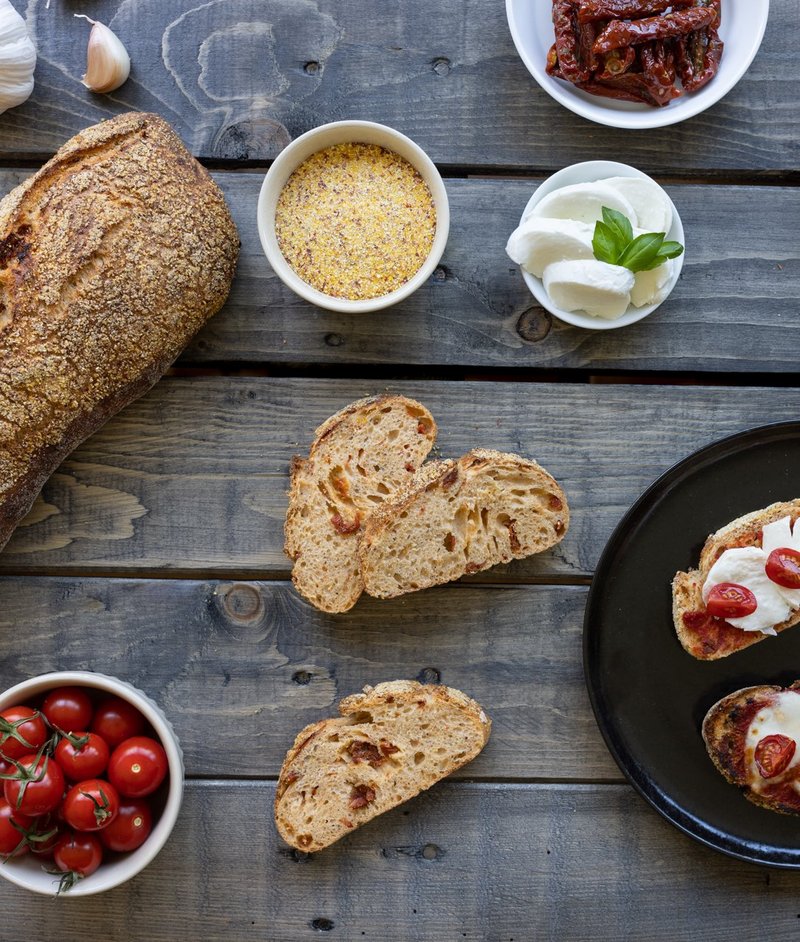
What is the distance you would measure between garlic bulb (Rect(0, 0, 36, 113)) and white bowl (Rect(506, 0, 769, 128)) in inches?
38.0

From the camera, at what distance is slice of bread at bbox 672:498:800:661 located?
1726mm

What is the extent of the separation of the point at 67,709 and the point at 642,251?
53.0 inches

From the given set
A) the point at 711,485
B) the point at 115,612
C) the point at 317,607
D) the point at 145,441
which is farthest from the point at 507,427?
the point at 115,612

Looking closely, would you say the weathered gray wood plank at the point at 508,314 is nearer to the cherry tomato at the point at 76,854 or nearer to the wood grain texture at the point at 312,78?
the wood grain texture at the point at 312,78

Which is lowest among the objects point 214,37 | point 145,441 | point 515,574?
point 515,574

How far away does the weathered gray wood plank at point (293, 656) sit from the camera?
1822 millimetres

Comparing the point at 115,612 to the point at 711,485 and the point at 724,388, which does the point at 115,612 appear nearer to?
the point at 711,485

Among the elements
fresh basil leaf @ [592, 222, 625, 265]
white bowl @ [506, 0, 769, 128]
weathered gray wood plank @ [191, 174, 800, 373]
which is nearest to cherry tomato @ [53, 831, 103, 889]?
weathered gray wood plank @ [191, 174, 800, 373]

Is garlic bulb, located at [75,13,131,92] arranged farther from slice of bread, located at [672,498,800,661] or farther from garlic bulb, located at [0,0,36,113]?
slice of bread, located at [672,498,800,661]

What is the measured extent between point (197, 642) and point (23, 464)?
1.63 ft

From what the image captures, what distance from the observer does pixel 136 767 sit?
1.58 meters

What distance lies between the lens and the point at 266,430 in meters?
1.84

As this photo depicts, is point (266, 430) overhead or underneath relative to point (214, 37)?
underneath

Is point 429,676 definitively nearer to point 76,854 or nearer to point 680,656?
point 680,656
